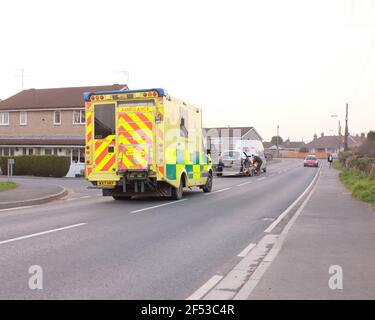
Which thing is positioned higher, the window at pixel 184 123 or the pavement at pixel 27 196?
the window at pixel 184 123

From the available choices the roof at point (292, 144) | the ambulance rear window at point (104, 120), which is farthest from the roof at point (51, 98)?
the roof at point (292, 144)

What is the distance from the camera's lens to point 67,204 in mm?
14984

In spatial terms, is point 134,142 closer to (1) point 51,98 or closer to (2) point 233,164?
(2) point 233,164

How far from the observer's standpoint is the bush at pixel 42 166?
3042 centimetres

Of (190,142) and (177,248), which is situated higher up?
(190,142)

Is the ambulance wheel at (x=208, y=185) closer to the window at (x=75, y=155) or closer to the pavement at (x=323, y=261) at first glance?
the pavement at (x=323, y=261)

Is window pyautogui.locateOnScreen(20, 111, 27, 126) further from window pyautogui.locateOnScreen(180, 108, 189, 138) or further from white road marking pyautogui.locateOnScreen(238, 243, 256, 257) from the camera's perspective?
white road marking pyautogui.locateOnScreen(238, 243, 256, 257)

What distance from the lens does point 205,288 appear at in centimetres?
564

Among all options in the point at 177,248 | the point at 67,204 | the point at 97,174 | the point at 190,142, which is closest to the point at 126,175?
the point at 97,174

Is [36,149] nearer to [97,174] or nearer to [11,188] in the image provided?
[11,188]

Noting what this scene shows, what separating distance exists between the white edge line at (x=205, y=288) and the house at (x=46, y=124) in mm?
31589

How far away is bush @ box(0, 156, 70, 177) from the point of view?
3042cm

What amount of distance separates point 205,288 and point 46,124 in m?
37.1
